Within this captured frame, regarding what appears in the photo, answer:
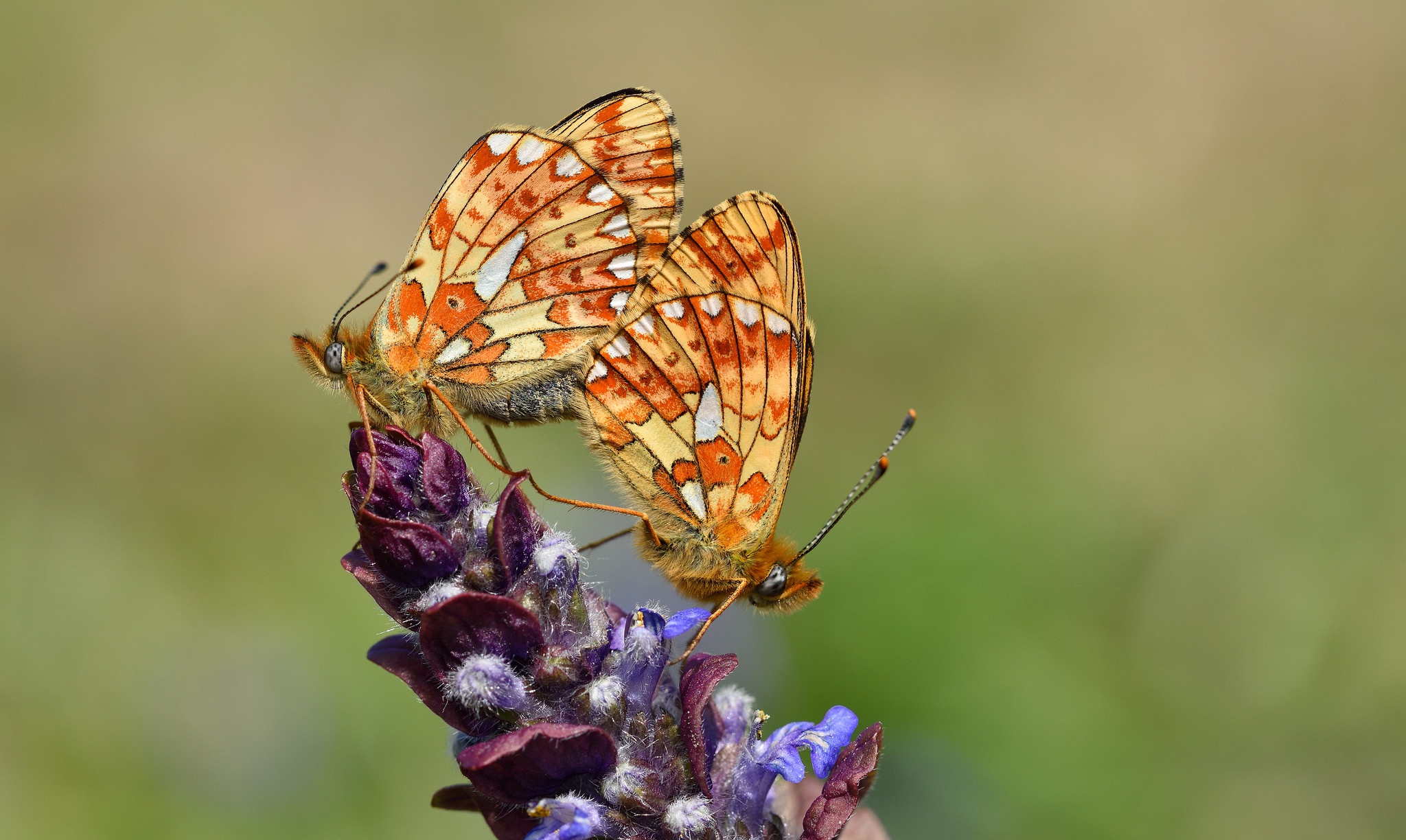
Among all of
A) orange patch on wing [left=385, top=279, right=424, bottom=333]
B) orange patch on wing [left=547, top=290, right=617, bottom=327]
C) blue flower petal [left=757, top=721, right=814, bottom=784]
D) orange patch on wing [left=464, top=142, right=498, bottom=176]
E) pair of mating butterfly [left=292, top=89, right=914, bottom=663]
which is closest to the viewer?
blue flower petal [left=757, top=721, right=814, bottom=784]

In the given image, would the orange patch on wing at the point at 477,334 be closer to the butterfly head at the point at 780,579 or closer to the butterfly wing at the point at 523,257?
the butterfly wing at the point at 523,257

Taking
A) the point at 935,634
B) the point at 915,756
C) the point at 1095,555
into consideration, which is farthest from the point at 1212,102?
the point at 915,756

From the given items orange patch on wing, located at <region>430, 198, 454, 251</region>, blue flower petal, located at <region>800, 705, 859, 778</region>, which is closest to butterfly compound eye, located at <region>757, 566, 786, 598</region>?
blue flower petal, located at <region>800, 705, 859, 778</region>

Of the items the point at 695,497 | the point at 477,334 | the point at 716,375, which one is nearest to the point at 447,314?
the point at 477,334

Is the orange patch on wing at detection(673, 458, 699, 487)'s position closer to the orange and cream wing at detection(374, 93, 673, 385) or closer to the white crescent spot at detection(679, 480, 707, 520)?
the white crescent spot at detection(679, 480, 707, 520)

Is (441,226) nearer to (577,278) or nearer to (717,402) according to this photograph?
(577,278)

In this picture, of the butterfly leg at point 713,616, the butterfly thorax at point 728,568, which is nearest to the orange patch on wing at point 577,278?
the butterfly thorax at point 728,568

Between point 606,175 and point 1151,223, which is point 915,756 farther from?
point 1151,223
